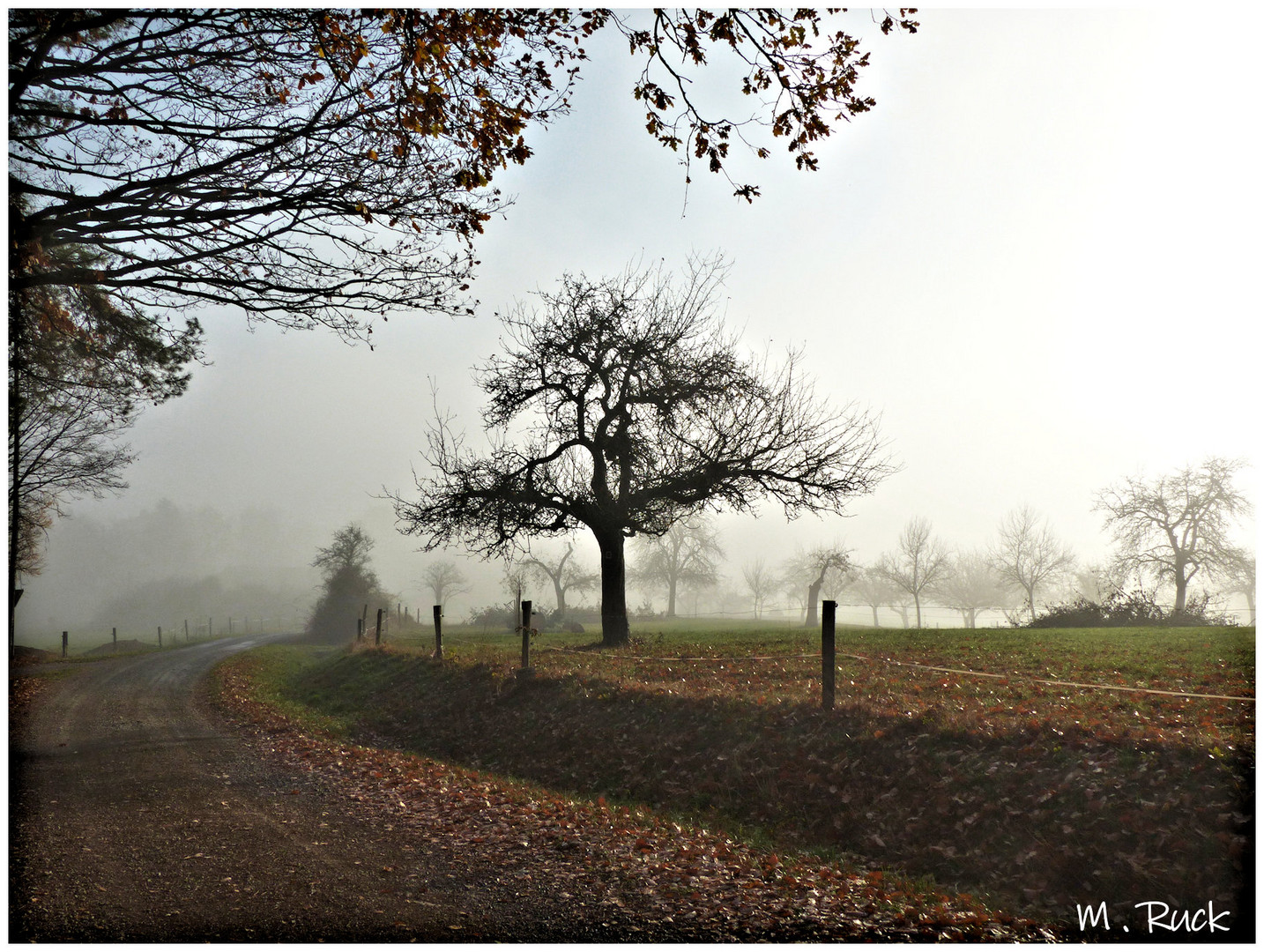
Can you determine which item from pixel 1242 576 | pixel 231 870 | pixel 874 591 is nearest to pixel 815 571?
pixel 874 591

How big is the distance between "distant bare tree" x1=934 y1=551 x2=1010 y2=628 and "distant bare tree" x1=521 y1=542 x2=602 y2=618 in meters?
34.5

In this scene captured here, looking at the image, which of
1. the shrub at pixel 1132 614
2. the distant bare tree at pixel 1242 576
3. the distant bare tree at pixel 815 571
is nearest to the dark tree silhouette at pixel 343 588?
the distant bare tree at pixel 815 571

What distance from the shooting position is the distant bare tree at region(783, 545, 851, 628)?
4509 cm

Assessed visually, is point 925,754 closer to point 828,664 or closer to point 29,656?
point 828,664

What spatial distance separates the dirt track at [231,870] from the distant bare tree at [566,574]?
51.8 m

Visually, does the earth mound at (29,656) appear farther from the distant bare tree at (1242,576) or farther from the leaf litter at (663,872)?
the distant bare tree at (1242,576)

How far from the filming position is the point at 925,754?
7668 millimetres

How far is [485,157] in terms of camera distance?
7754mm

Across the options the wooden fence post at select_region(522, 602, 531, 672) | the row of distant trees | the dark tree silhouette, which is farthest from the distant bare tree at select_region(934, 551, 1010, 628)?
the wooden fence post at select_region(522, 602, 531, 672)

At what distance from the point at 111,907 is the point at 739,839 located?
214 inches

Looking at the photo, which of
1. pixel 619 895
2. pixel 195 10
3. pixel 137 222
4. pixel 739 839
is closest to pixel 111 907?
pixel 619 895

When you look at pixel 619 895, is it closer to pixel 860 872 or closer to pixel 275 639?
pixel 860 872

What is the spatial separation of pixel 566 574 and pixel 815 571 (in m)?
24.2

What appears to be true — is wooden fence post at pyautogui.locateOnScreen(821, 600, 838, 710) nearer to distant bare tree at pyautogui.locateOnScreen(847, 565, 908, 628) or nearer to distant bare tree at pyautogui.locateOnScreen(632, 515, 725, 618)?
distant bare tree at pyautogui.locateOnScreen(632, 515, 725, 618)
